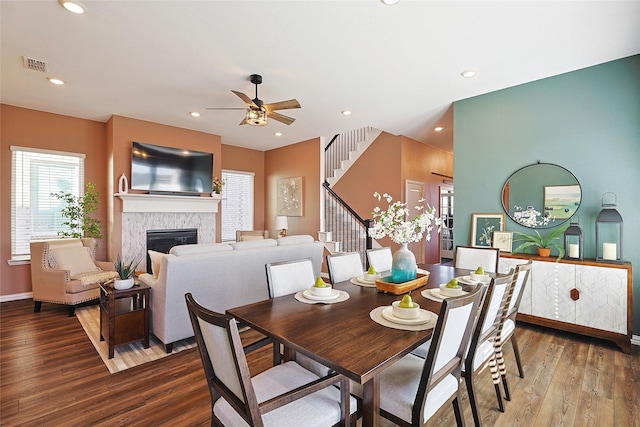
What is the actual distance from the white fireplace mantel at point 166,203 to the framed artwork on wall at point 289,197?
1.56m

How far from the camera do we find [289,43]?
2.81 meters

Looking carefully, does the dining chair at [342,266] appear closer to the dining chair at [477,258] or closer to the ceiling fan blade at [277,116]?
the dining chair at [477,258]

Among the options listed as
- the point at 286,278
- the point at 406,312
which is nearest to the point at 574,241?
the point at 406,312

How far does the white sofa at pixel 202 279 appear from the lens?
271 cm

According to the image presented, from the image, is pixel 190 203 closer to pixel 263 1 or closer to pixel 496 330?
pixel 263 1

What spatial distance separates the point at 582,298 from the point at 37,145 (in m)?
7.56

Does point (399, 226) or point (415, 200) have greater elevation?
point (415, 200)

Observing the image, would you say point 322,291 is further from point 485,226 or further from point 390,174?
point 390,174

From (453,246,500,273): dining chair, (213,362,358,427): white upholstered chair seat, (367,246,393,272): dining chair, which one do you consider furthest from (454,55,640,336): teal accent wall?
(213,362,358,427): white upholstered chair seat

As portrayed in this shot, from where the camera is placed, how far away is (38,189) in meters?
4.73

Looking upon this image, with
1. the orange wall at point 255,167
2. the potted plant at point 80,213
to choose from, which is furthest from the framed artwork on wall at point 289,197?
the potted plant at point 80,213

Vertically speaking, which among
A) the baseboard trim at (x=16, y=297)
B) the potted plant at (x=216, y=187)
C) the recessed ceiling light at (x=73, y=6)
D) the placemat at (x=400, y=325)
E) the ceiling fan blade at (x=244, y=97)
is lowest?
the baseboard trim at (x=16, y=297)

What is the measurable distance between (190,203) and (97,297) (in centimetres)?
218

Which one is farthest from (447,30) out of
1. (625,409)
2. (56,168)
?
(56,168)
